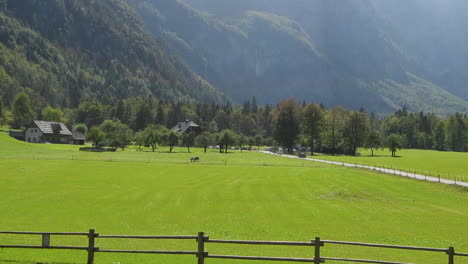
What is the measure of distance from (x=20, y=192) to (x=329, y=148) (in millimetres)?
124141

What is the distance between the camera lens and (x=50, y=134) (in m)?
169

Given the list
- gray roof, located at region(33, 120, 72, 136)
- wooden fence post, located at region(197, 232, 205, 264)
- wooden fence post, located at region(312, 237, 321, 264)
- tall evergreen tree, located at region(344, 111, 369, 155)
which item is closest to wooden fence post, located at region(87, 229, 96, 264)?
wooden fence post, located at region(197, 232, 205, 264)

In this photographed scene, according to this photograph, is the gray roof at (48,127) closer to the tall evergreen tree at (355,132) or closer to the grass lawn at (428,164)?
the tall evergreen tree at (355,132)

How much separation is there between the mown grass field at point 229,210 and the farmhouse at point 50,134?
11332 cm

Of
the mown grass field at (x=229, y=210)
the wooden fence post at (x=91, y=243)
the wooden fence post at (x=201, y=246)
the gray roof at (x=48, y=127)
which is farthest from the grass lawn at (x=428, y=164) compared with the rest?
the gray roof at (x=48, y=127)

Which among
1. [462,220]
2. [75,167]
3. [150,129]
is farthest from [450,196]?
[150,129]

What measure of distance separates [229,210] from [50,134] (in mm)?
150369

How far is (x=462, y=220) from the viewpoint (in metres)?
34.9

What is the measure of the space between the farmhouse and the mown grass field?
113322mm

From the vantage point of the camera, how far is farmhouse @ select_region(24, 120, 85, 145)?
16188 cm

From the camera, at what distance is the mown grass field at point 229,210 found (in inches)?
985

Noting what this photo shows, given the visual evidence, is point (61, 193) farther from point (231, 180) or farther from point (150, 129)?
point (150, 129)

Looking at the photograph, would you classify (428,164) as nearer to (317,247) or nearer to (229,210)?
(229,210)

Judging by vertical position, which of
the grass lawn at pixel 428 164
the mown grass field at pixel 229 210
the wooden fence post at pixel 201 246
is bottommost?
the mown grass field at pixel 229 210
